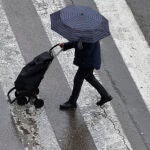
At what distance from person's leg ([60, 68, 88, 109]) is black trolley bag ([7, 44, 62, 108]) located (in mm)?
451

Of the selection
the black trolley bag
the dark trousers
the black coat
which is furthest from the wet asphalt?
the black coat

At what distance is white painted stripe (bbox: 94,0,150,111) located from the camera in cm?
942

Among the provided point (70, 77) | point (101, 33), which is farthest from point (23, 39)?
point (101, 33)

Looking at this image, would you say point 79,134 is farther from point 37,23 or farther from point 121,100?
point 37,23

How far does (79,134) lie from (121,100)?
3.40 feet

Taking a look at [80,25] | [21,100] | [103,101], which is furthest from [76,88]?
[80,25]

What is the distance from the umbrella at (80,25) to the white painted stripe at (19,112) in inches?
69.6

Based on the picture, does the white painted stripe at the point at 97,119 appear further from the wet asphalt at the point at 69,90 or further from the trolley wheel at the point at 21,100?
the trolley wheel at the point at 21,100

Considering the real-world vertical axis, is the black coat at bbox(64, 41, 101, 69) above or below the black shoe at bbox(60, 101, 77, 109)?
above

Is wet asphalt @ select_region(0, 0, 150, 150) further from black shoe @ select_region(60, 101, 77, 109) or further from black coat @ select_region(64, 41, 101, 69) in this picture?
black coat @ select_region(64, 41, 101, 69)

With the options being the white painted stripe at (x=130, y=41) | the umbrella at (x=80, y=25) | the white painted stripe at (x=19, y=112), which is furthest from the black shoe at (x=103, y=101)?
the umbrella at (x=80, y=25)

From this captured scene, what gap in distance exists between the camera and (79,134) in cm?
845

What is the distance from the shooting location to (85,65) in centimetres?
786

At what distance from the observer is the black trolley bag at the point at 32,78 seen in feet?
25.9
